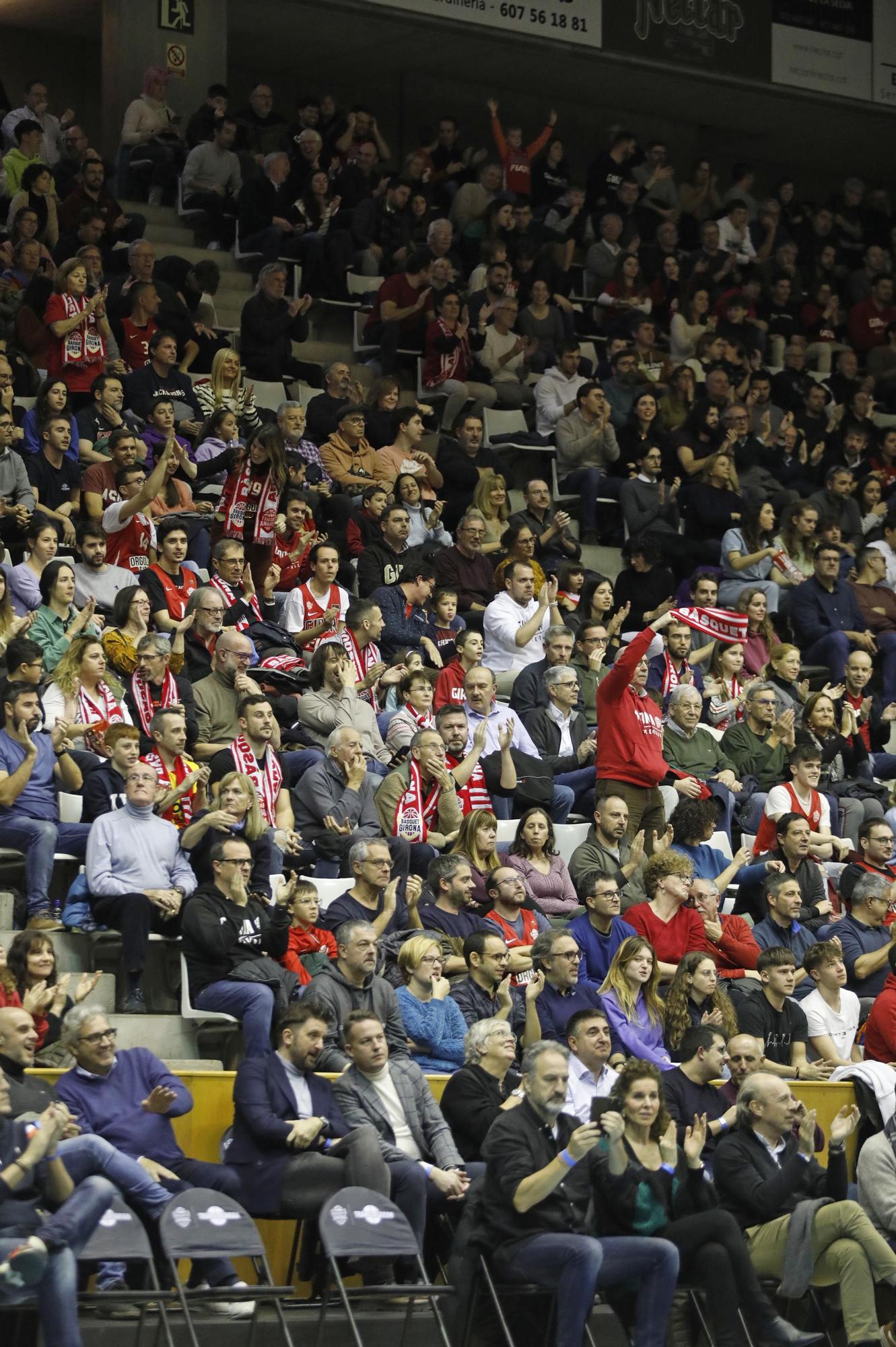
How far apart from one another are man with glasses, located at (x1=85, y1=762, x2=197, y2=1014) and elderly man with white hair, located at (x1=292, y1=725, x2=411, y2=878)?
35.1 inches

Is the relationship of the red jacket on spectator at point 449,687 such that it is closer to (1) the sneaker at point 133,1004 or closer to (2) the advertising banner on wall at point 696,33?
(1) the sneaker at point 133,1004

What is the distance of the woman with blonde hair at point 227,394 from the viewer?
11.8m

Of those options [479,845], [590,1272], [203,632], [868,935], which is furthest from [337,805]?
[590,1272]

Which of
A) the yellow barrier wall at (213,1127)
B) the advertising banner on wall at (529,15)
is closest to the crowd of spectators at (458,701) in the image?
the yellow barrier wall at (213,1127)

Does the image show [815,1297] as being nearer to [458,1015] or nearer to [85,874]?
[458,1015]

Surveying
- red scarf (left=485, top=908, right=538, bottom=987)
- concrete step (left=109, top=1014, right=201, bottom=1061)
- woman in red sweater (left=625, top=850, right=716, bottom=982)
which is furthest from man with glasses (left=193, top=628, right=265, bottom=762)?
concrete step (left=109, top=1014, right=201, bottom=1061)

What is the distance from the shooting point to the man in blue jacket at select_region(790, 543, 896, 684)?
12.2 meters

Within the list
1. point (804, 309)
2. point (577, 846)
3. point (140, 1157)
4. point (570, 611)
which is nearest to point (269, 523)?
point (570, 611)

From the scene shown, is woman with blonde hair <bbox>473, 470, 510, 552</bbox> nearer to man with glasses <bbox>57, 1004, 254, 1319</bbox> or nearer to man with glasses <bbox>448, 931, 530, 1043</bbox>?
man with glasses <bbox>448, 931, 530, 1043</bbox>

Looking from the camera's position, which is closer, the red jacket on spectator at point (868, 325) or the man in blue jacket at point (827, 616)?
the man in blue jacket at point (827, 616)

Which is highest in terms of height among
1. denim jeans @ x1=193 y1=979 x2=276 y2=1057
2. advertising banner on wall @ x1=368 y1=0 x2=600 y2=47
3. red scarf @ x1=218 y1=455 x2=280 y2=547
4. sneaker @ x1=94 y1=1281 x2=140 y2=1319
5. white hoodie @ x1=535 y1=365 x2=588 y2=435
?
advertising banner on wall @ x1=368 y1=0 x2=600 y2=47

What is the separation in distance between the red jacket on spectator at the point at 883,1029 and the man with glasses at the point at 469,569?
4022 mm

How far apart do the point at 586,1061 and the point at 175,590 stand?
372cm

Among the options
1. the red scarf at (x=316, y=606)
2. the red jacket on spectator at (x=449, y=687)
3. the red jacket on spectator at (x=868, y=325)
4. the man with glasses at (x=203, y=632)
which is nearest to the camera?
the man with glasses at (x=203, y=632)
